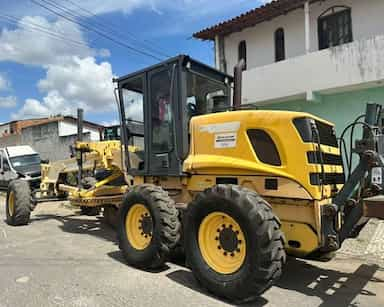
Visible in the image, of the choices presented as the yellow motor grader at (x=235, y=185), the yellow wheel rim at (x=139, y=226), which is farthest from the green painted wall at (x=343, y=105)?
the yellow wheel rim at (x=139, y=226)

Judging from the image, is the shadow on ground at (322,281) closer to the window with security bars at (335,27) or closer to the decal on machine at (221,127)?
the decal on machine at (221,127)

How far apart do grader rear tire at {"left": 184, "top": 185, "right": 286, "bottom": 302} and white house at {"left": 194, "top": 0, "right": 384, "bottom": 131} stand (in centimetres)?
808

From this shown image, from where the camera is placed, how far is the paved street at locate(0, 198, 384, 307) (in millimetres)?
4250

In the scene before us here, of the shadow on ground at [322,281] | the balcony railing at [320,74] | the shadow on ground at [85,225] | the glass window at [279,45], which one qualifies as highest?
the glass window at [279,45]

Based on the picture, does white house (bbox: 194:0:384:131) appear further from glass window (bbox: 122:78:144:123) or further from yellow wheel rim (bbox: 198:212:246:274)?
yellow wheel rim (bbox: 198:212:246:274)

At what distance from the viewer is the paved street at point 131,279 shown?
13.9 ft

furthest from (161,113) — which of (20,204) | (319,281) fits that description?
(20,204)

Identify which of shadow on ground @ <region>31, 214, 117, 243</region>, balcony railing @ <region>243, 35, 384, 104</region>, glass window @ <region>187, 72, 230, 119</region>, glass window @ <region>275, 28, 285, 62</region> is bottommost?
shadow on ground @ <region>31, 214, 117, 243</region>

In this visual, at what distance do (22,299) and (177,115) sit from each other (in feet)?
9.65

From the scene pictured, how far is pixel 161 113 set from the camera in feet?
19.5

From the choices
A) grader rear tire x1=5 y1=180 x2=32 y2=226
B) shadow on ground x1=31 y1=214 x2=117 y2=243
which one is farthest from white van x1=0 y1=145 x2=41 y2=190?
grader rear tire x1=5 y1=180 x2=32 y2=226

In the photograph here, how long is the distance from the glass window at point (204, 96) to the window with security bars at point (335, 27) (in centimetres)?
747

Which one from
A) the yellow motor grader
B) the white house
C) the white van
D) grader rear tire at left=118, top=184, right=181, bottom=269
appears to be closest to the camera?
the yellow motor grader

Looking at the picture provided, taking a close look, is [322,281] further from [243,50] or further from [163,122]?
[243,50]
